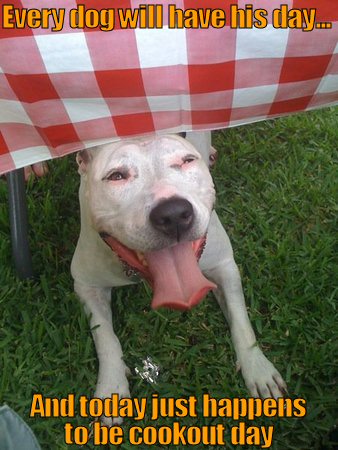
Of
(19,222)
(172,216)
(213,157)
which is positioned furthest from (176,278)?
(213,157)

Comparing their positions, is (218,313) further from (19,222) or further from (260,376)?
(19,222)

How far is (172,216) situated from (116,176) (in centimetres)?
25

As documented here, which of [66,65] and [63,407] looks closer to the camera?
[66,65]

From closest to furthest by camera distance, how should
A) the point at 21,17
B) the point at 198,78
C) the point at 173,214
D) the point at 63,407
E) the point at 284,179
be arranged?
the point at 21,17, the point at 198,78, the point at 173,214, the point at 63,407, the point at 284,179

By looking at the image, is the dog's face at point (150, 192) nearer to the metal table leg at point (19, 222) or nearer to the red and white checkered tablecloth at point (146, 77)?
the red and white checkered tablecloth at point (146, 77)

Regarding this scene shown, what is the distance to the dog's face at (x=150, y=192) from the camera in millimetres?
1553

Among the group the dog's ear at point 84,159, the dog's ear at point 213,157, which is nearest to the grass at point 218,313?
the dog's ear at point 213,157

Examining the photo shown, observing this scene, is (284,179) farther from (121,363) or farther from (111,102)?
(111,102)

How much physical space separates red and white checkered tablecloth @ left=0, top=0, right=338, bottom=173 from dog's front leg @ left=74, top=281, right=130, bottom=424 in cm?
94

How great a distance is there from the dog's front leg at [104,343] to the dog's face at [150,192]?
58 centimetres

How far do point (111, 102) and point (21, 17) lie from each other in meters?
0.27

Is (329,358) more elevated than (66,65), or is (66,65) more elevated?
(66,65)

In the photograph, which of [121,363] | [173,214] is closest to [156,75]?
[173,214]

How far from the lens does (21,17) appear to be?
1.13 metres
